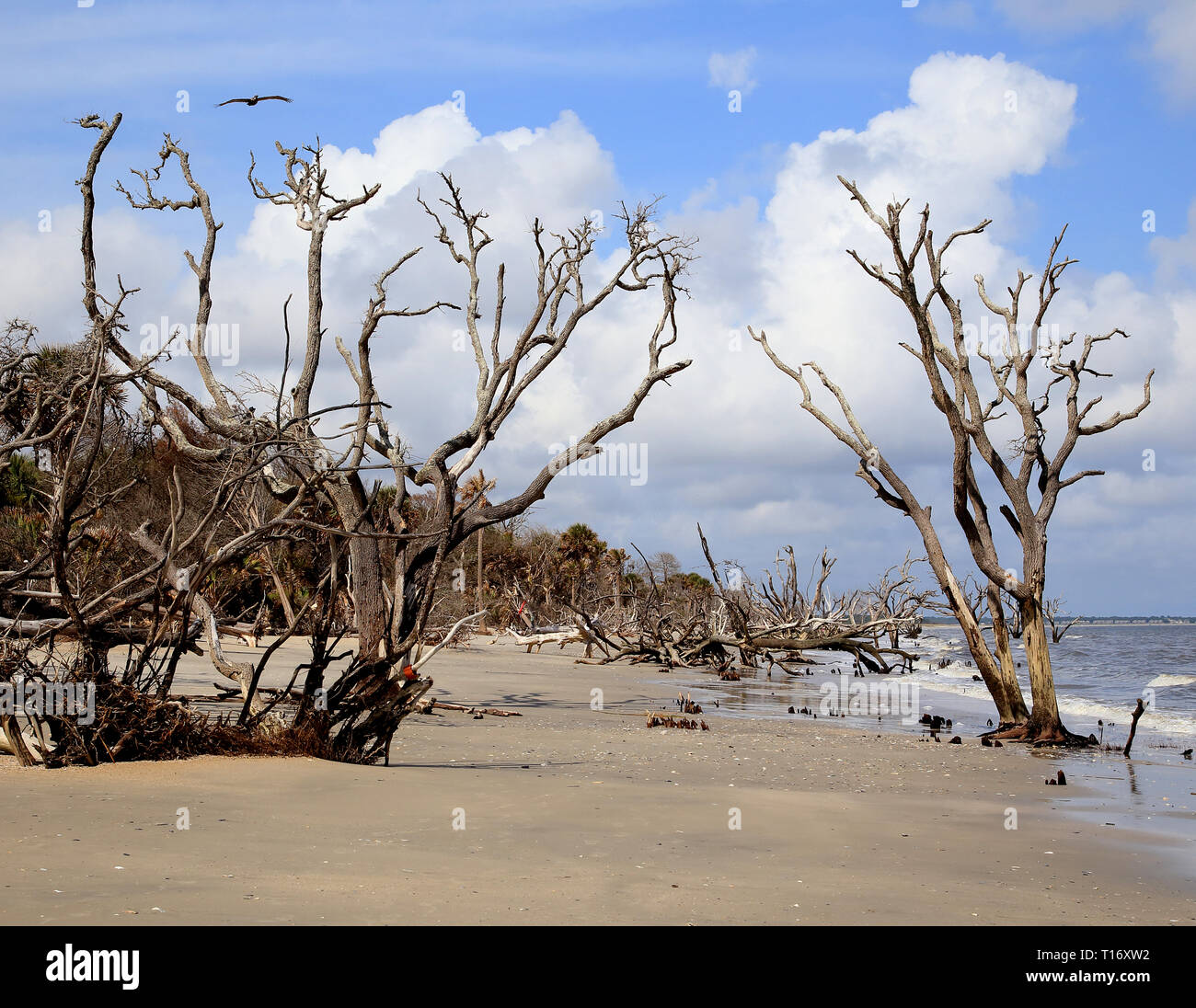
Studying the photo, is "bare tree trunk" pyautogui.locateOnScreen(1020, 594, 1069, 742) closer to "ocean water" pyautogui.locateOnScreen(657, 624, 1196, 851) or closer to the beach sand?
"ocean water" pyautogui.locateOnScreen(657, 624, 1196, 851)

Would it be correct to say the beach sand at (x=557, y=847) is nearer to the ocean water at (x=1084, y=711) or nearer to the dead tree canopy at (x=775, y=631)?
the ocean water at (x=1084, y=711)

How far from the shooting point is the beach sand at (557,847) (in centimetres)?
462

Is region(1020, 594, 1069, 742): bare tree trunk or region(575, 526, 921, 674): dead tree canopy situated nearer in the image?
region(1020, 594, 1069, 742): bare tree trunk

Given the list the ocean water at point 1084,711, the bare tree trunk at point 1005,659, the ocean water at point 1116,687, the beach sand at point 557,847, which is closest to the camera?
the beach sand at point 557,847

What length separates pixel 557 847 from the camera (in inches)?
234

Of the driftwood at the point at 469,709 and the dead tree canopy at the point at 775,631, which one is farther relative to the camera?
the dead tree canopy at the point at 775,631

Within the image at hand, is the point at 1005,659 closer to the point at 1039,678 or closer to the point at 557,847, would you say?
the point at 1039,678

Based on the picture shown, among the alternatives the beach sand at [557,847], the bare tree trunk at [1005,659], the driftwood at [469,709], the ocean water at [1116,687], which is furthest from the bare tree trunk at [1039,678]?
the driftwood at [469,709]

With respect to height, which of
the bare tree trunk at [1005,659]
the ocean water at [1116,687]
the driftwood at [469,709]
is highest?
the bare tree trunk at [1005,659]

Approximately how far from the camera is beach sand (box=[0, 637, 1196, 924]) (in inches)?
182

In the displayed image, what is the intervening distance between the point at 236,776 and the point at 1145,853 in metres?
5.77

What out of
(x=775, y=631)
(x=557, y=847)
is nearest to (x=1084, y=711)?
(x=775, y=631)

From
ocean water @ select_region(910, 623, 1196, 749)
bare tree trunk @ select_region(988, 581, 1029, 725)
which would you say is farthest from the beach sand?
ocean water @ select_region(910, 623, 1196, 749)
